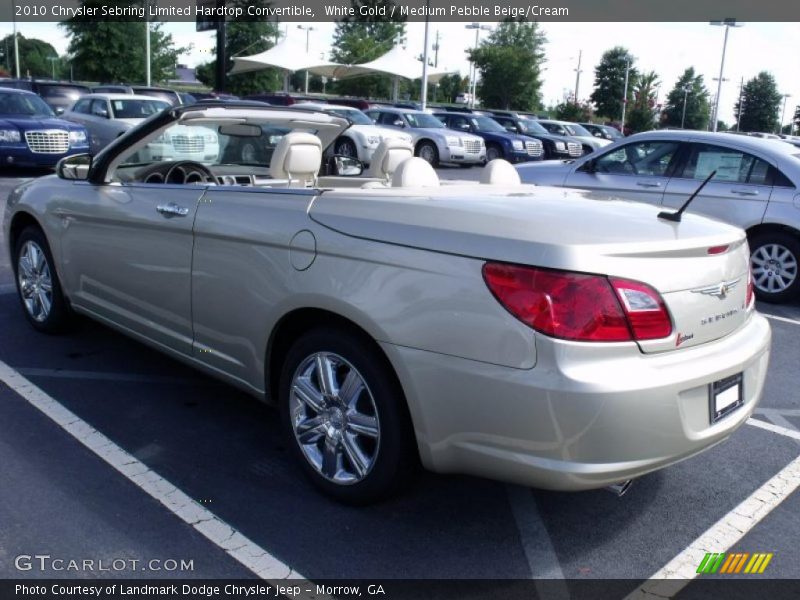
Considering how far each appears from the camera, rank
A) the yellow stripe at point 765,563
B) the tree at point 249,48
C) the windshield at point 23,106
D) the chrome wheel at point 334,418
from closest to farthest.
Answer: the yellow stripe at point 765,563 < the chrome wheel at point 334,418 < the windshield at point 23,106 < the tree at point 249,48

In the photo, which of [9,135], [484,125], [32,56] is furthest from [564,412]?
[32,56]

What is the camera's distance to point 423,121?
22.7 metres

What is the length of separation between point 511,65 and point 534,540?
178 feet

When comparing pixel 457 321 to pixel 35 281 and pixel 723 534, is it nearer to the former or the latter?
pixel 723 534

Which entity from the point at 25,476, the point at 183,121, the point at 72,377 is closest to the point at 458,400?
the point at 25,476

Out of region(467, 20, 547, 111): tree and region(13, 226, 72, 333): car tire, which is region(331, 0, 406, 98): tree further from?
region(13, 226, 72, 333): car tire

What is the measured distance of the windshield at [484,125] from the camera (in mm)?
24203

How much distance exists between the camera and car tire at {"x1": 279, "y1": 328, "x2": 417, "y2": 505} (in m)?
3.02

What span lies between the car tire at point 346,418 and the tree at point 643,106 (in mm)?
56659

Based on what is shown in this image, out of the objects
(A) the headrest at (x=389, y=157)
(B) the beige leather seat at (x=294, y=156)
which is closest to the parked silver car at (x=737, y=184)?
(A) the headrest at (x=389, y=157)

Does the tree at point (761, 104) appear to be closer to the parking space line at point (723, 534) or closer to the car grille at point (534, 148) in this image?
the car grille at point (534, 148)

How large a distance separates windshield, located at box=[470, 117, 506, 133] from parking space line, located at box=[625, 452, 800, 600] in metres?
21.0

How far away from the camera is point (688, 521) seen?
333 cm

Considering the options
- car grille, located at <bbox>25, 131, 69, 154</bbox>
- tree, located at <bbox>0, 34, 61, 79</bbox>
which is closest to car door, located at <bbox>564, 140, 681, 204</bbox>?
car grille, located at <bbox>25, 131, 69, 154</bbox>
